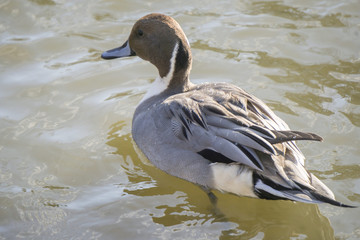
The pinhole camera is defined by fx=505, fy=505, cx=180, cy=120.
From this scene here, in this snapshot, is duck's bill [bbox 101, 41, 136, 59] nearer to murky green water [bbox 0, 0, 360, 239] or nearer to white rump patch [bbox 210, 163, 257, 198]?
murky green water [bbox 0, 0, 360, 239]

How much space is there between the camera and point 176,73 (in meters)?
4.98

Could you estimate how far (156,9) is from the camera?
7359 millimetres

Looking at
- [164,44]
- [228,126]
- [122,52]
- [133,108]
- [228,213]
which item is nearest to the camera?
[228,126]

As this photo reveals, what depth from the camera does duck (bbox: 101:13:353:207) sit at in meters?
3.84

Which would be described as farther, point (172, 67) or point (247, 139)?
point (172, 67)

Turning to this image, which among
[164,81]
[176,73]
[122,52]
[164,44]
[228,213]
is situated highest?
[164,44]

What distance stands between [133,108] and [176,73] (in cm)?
87

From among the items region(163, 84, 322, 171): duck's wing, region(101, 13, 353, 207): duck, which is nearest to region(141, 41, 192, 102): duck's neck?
region(101, 13, 353, 207): duck

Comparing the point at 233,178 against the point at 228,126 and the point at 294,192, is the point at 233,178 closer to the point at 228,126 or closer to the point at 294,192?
the point at 228,126

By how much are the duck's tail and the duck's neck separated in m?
1.43

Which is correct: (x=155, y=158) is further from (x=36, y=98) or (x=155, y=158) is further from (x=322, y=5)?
(x=322, y=5)

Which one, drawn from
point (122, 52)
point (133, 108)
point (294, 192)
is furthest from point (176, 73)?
point (294, 192)

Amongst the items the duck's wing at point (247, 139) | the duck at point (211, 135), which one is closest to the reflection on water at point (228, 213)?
the duck at point (211, 135)

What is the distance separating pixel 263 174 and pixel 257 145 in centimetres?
24
